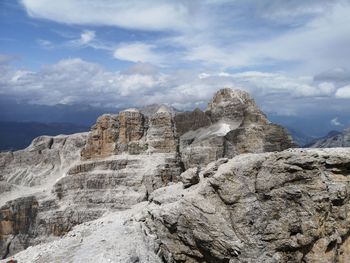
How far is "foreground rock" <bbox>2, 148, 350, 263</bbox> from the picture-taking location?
27.7 m

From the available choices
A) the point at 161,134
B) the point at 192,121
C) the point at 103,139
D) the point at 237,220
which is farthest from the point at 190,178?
the point at 192,121

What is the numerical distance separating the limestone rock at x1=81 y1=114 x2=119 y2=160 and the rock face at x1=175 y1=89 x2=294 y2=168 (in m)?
15.6

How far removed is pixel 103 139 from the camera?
90.8 metres

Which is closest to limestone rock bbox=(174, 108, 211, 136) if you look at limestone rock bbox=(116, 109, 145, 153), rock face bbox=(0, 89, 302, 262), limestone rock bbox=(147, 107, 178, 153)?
rock face bbox=(0, 89, 302, 262)

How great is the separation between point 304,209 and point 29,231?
70.2 m

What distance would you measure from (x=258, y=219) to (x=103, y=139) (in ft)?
214

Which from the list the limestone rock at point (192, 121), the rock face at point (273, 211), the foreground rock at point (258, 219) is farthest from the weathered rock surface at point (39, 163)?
the rock face at point (273, 211)

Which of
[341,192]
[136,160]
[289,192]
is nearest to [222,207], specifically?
[289,192]

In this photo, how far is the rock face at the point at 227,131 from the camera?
93812 mm

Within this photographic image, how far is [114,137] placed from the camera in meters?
90.2

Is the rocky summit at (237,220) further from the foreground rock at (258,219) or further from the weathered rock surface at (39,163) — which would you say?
the weathered rock surface at (39,163)

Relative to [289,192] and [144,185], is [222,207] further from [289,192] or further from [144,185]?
[144,185]

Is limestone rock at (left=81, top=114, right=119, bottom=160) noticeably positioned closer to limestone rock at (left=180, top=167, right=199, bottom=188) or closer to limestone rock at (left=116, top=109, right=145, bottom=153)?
limestone rock at (left=116, top=109, right=145, bottom=153)

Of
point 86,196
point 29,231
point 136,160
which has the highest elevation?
point 136,160
